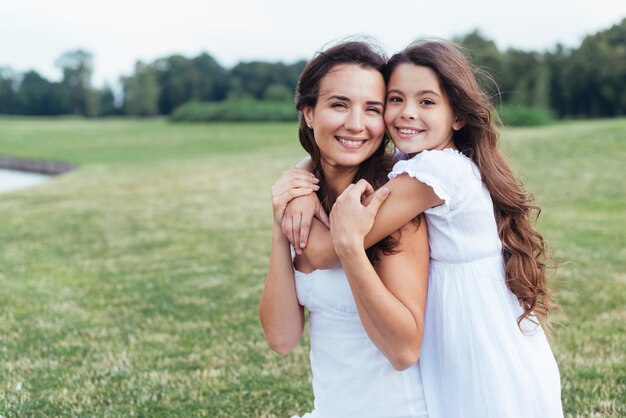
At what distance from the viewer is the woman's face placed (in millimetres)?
2793

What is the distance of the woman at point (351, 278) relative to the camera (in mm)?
2486

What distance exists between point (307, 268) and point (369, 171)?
0.51 m

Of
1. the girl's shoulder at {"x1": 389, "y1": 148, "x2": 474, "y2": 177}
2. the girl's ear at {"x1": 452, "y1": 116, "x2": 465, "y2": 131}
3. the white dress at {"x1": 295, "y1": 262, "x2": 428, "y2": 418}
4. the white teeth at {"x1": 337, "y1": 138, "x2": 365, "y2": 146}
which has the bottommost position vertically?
the white dress at {"x1": 295, "y1": 262, "x2": 428, "y2": 418}

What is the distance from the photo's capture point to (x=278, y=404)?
4.90 metres

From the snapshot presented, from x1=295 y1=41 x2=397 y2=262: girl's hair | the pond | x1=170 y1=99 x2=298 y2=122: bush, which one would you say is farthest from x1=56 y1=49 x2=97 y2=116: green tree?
x1=295 y1=41 x2=397 y2=262: girl's hair

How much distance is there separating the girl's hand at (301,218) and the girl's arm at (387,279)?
0.26m

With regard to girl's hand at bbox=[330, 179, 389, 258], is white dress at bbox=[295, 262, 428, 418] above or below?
below

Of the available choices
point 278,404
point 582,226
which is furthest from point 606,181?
point 278,404

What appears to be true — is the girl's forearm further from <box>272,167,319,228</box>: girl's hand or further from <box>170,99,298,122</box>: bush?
<box>170,99,298,122</box>: bush

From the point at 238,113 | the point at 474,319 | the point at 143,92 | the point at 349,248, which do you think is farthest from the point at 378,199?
the point at 143,92

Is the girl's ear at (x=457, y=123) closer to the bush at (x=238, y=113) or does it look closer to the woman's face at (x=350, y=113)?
the woman's face at (x=350, y=113)

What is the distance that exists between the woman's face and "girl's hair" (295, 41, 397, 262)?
0.03 m

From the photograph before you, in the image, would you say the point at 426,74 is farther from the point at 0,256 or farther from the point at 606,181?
the point at 606,181

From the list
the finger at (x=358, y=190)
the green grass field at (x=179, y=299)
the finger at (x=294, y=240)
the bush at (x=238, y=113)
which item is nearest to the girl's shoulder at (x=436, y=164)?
the finger at (x=358, y=190)
